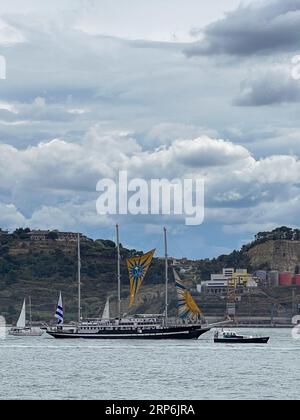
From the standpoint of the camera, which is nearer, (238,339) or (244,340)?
(238,339)

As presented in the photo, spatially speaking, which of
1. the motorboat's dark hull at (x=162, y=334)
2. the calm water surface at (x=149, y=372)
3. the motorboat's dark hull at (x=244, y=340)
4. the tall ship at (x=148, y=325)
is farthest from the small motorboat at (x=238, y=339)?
the calm water surface at (x=149, y=372)

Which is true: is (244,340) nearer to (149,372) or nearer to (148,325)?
(148,325)

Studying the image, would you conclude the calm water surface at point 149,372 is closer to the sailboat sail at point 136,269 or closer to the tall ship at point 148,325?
the tall ship at point 148,325

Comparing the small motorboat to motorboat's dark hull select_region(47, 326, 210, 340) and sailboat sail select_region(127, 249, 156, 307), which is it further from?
sailboat sail select_region(127, 249, 156, 307)

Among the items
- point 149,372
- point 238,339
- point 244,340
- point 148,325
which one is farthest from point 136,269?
point 149,372

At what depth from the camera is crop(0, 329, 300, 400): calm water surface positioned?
84.4 meters

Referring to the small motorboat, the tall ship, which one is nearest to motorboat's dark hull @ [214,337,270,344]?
the small motorboat

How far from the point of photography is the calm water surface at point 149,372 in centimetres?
8444

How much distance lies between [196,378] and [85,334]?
89.6m

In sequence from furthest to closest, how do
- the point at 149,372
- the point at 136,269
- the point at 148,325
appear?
the point at 136,269 → the point at 148,325 → the point at 149,372

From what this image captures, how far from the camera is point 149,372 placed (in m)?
104
